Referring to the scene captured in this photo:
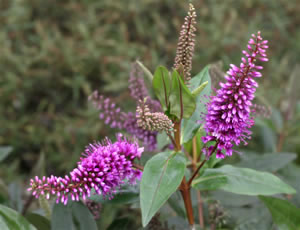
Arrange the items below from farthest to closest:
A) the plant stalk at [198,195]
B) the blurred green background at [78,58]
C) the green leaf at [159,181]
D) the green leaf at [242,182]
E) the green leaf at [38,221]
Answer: the blurred green background at [78,58], the plant stalk at [198,195], the green leaf at [38,221], the green leaf at [242,182], the green leaf at [159,181]

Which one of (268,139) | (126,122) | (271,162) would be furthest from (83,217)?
(268,139)

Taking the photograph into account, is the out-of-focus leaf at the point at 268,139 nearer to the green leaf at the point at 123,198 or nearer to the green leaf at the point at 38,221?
the green leaf at the point at 123,198

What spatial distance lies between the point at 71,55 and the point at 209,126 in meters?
1.89

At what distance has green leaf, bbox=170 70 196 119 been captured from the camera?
0.71 metres

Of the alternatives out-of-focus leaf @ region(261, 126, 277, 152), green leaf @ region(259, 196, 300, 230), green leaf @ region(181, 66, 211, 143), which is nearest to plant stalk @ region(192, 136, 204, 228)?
green leaf @ region(181, 66, 211, 143)

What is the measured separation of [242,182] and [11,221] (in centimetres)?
50

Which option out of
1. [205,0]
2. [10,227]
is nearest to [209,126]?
[10,227]

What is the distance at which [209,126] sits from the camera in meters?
0.69

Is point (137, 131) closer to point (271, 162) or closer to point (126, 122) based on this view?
point (126, 122)

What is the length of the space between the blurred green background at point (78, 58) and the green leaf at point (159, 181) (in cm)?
144

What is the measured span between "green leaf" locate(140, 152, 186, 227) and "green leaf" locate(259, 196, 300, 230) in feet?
0.79

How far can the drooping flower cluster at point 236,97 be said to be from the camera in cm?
63

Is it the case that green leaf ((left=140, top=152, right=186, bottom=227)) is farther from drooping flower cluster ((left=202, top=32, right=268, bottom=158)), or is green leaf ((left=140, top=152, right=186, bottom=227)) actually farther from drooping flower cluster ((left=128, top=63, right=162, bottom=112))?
drooping flower cluster ((left=128, top=63, right=162, bottom=112))

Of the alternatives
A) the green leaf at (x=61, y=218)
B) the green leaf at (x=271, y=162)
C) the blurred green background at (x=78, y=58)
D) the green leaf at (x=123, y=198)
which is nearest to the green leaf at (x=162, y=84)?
the green leaf at (x=123, y=198)
